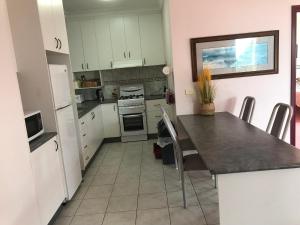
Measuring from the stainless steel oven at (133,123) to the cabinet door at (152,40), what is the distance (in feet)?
3.21

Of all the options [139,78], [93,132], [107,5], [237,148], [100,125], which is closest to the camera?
[237,148]

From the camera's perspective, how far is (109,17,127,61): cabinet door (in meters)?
5.03

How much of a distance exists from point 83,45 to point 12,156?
372 cm

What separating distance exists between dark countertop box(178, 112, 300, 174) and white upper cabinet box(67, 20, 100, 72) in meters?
2.97

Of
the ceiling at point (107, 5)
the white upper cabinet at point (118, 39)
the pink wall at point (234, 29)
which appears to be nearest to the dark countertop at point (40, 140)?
the pink wall at point (234, 29)

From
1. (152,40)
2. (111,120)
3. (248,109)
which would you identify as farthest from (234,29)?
(111,120)

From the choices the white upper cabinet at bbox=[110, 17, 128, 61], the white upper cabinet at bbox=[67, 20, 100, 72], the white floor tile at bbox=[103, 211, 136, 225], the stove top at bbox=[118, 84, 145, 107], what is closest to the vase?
the white floor tile at bbox=[103, 211, 136, 225]

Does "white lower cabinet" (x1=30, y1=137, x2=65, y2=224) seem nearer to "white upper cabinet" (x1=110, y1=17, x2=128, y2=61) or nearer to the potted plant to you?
the potted plant

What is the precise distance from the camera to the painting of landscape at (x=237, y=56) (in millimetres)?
3271

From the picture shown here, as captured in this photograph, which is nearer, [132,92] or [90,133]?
[90,133]

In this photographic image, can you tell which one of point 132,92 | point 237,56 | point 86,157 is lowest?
point 86,157

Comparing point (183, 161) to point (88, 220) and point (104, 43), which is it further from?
point (104, 43)

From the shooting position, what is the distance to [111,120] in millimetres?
5156

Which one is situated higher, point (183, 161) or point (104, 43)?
point (104, 43)
